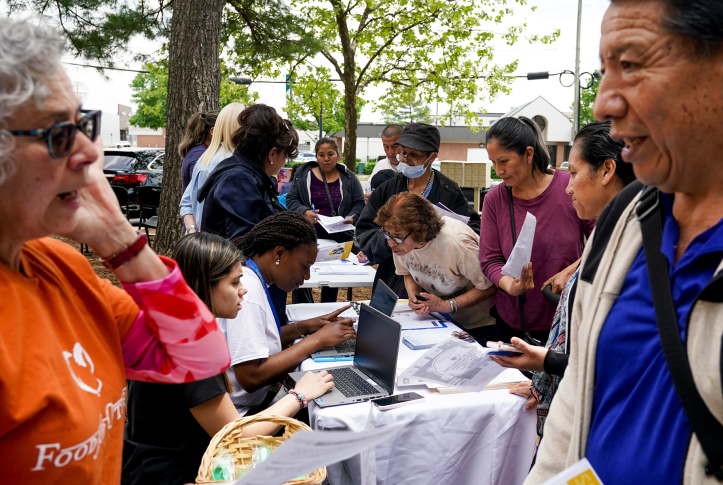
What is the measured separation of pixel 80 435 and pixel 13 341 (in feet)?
0.62

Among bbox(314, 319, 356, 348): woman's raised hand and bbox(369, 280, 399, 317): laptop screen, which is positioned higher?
bbox(369, 280, 399, 317): laptop screen

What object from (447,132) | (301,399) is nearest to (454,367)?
(301,399)

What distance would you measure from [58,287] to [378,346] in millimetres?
1666

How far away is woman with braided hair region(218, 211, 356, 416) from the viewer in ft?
8.10

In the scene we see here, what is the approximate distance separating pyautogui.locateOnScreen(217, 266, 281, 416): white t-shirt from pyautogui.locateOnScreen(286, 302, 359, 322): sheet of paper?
0.83 meters

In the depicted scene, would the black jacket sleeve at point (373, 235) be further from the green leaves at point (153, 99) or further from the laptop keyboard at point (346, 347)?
the green leaves at point (153, 99)

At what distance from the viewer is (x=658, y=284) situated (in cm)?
100

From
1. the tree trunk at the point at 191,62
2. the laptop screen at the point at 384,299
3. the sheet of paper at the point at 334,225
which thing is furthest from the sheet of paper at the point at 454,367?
the tree trunk at the point at 191,62

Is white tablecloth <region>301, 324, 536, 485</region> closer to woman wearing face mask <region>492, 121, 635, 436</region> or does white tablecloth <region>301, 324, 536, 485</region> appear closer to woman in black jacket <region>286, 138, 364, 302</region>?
woman wearing face mask <region>492, 121, 635, 436</region>

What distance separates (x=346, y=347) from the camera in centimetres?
304

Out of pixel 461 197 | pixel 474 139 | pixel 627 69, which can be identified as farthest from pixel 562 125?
pixel 627 69

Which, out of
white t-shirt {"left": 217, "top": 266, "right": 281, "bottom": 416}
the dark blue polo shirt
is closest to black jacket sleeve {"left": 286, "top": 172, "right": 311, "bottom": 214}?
white t-shirt {"left": 217, "top": 266, "right": 281, "bottom": 416}

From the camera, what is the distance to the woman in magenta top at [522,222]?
2.91 metres

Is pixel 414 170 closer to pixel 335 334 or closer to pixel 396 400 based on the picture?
pixel 335 334
